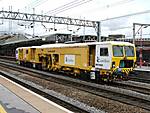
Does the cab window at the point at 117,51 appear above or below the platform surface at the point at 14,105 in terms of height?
above

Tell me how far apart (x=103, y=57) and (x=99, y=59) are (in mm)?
446

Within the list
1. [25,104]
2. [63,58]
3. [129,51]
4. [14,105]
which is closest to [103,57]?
[129,51]

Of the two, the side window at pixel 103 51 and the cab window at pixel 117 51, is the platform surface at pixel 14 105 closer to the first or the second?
the side window at pixel 103 51

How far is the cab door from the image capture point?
19438 mm

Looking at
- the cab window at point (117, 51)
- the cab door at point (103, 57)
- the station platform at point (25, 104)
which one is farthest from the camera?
the cab window at point (117, 51)

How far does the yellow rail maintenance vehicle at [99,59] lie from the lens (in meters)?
19.5

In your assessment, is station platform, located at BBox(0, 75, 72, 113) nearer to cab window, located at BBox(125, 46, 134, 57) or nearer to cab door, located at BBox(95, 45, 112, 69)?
cab door, located at BBox(95, 45, 112, 69)

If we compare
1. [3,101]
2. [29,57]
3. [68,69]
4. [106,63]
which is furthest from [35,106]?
[29,57]

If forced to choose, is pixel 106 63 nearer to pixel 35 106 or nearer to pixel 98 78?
pixel 98 78

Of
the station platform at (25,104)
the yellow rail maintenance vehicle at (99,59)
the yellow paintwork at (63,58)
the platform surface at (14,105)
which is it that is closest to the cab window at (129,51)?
the yellow rail maintenance vehicle at (99,59)

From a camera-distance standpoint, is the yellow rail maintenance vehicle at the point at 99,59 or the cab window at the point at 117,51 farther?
the cab window at the point at 117,51

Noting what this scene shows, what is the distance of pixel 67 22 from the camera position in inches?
2112

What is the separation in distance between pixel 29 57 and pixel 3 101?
26.7 meters

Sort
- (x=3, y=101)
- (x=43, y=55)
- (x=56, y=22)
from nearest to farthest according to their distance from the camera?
1. (x=3, y=101)
2. (x=43, y=55)
3. (x=56, y=22)
